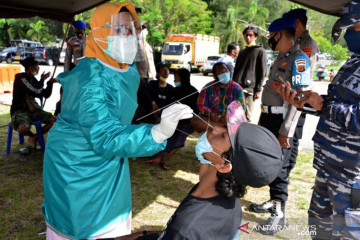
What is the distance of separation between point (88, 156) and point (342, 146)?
157 centimetres

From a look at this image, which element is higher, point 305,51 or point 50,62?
point 305,51

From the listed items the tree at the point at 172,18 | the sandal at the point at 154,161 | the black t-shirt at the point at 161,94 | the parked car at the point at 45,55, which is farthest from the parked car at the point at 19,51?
the sandal at the point at 154,161

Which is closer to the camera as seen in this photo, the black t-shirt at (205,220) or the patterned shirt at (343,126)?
the black t-shirt at (205,220)

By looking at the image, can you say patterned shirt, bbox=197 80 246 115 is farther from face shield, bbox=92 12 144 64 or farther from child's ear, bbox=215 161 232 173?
child's ear, bbox=215 161 232 173

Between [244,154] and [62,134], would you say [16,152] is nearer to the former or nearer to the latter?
[62,134]

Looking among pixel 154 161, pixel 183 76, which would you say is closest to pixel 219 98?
pixel 183 76

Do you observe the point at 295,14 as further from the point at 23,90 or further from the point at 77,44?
the point at 77,44

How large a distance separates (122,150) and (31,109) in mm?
4066

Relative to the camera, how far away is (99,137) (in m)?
1.37

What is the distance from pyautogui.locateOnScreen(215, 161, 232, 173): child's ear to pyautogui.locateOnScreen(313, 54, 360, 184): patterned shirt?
84 centimetres

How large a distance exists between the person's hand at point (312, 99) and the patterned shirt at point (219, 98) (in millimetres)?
1786

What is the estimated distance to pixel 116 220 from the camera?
1.79m

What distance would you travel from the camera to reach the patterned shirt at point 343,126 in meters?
1.76

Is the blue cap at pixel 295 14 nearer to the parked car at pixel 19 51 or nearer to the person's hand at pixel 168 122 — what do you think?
the person's hand at pixel 168 122
